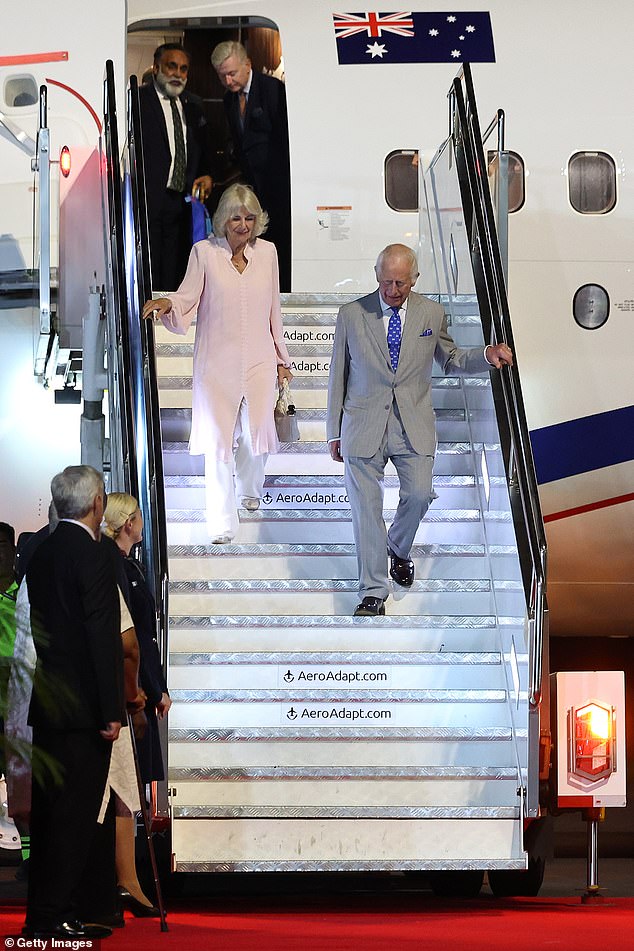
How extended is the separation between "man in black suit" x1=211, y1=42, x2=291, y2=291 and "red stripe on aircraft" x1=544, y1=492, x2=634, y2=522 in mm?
2246

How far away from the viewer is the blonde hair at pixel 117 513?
5977 mm

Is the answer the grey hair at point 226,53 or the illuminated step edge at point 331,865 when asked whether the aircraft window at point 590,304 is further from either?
the illuminated step edge at point 331,865

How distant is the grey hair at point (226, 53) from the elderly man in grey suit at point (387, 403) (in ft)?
9.20

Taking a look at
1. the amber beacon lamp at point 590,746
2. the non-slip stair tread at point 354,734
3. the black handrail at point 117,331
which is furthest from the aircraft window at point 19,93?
the amber beacon lamp at point 590,746

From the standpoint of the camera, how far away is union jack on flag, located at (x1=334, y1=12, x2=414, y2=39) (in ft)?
31.6

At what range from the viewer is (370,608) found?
701 cm

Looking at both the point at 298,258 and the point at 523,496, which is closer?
the point at 523,496

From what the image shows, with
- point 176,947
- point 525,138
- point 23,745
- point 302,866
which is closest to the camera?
point 23,745

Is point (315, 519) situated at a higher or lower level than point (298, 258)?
lower

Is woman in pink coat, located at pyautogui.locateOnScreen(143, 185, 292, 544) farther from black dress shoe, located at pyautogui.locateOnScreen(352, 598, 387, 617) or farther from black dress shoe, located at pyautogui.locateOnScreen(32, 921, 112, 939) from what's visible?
black dress shoe, located at pyautogui.locateOnScreen(32, 921, 112, 939)

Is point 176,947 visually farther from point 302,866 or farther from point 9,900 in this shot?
point 9,900

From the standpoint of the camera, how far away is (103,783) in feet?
16.5

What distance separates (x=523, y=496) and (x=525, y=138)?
3284 millimetres

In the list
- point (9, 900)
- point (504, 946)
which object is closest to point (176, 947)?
point (504, 946)
